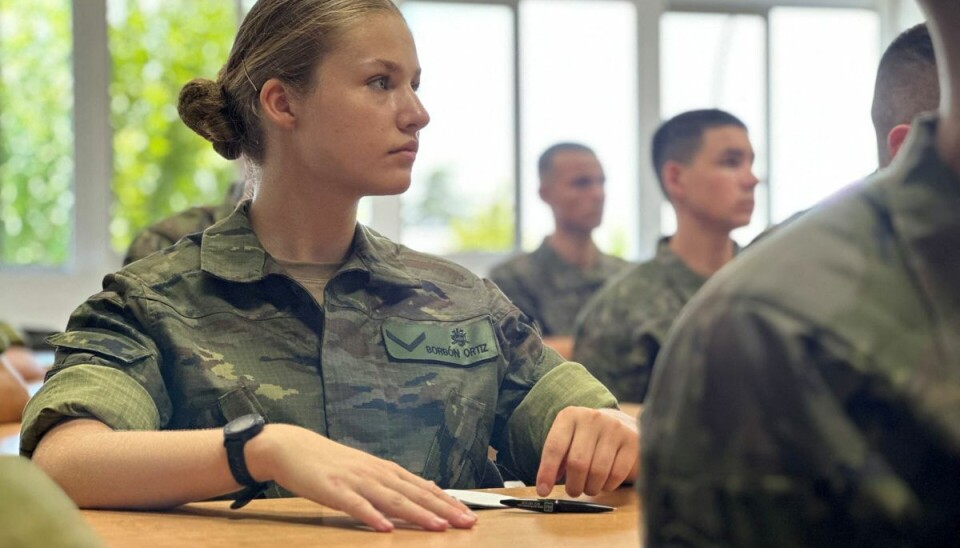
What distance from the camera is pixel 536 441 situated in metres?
1.71

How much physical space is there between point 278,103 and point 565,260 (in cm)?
431

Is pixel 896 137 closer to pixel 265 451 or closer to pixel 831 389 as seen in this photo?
pixel 265 451

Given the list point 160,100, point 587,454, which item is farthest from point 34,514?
point 160,100

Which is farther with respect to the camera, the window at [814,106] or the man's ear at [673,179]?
the window at [814,106]

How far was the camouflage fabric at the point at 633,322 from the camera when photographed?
149 inches

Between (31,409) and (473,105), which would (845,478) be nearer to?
(31,409)

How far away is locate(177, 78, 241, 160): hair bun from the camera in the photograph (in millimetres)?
1878

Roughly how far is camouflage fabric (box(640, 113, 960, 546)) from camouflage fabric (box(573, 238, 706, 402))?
3128 millimetres

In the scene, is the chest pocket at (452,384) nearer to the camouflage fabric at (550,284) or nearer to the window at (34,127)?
the camouflage fabric at (550,284)

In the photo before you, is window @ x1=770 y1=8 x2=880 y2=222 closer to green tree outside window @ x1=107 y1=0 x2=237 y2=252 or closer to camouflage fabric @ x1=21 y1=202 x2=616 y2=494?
green tree outside window @ x1=107 y1=0 x2=237 y2=252

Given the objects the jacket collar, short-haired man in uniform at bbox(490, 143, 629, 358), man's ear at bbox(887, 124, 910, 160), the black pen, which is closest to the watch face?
the black pen

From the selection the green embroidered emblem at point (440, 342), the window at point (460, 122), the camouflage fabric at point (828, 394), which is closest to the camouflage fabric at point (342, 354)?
the green embroidered emblem at point (440, 342)

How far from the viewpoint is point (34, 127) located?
22.2 ft

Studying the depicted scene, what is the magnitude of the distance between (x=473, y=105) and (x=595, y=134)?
0.79 metres
